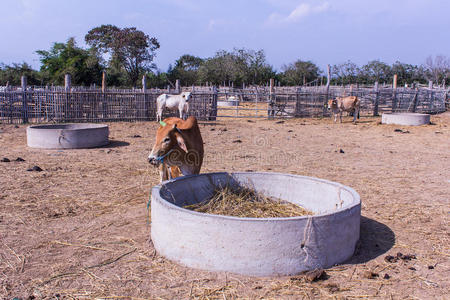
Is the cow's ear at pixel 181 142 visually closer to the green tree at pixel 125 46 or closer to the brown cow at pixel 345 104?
the brown cow at pixel 345 104

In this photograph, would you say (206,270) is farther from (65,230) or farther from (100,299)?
(65,230)

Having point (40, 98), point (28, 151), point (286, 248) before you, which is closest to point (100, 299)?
point (286, 248)

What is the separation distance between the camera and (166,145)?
4.34 metres

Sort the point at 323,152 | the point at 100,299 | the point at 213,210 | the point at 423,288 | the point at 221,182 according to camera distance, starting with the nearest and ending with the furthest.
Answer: the point at 100,299 < the point at 423,288 < the point at 213,210 < the point at 221,182 < the point at 323,152

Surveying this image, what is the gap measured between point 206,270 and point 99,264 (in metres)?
1.01

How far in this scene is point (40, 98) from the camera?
15.0 metres

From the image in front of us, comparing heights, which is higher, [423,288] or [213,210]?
[213,210]

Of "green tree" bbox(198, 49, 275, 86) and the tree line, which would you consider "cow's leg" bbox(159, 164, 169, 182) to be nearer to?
the tree line

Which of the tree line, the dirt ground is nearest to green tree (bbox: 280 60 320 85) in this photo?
the tree line

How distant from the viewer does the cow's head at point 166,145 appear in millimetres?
4266

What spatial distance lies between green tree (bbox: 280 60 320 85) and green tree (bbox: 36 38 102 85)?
86.6 feet

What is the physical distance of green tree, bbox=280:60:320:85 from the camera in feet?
170

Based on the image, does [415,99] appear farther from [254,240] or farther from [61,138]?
[254,240]

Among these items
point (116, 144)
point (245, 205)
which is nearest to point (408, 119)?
point (116, 144)
